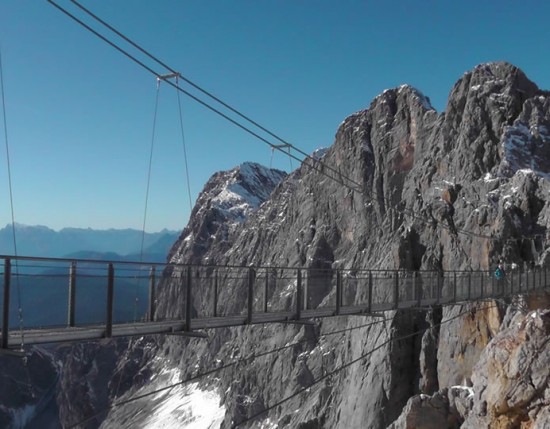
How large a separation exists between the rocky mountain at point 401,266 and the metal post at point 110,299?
1.21m

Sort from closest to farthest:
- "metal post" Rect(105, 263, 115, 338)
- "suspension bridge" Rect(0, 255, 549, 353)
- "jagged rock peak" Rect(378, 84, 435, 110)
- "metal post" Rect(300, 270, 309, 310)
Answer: "suspension bridge" Rect(0, 255, 549, 353) → "metal post" Rect(105, 263, 115, 338) → "metal post" Rect(300, 270, 309, 310) → "jagged rock peak" Rect(378, 84, 435, 110)

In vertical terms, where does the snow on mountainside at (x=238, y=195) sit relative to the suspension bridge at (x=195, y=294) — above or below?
above

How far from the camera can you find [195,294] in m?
11.0

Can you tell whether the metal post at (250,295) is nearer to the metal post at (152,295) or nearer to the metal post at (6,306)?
the metal post at (152,295)

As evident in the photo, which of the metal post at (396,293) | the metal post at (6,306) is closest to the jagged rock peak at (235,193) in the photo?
the metal post at (396,293)

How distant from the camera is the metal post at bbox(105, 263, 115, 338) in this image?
28.0 ft

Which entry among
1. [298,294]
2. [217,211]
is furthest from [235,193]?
[298,294]

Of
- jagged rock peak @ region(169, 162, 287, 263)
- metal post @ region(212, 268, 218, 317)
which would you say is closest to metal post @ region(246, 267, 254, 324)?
metal post @ region(212, 268, 218, 317)

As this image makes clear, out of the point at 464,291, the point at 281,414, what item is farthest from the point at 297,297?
the point at 281,414

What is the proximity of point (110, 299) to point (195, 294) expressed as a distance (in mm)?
2469

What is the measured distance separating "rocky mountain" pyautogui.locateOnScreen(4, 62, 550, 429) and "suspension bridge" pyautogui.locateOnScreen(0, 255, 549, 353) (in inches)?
11.9

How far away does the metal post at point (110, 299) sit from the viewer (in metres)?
8.55

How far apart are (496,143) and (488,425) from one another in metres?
41.8

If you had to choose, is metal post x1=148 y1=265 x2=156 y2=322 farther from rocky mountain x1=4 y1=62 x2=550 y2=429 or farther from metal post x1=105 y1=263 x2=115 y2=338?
metal post x1=105 y1=263 x2=115 y2=338
